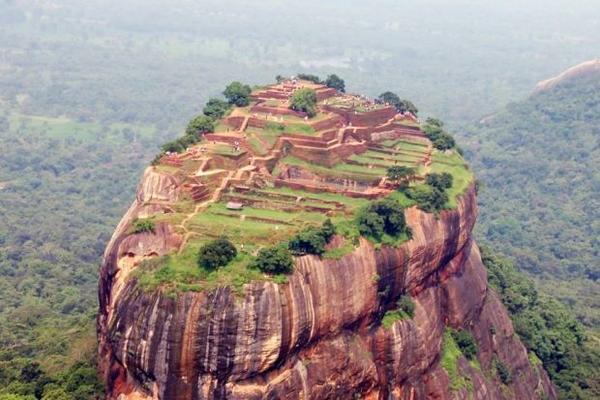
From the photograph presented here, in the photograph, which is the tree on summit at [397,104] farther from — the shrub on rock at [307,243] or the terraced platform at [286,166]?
the shrub on rock at [307,243]

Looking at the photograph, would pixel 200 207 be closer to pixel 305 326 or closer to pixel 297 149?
pixel 305 326

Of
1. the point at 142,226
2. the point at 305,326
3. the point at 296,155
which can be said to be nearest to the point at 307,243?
the point at 305,326

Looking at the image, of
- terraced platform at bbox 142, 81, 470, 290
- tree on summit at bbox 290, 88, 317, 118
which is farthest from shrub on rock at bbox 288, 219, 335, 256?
tree on summit at bbox 290, 88, 317, 118

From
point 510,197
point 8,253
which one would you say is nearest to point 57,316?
point 8,253

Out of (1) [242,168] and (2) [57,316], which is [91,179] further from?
(1) [242,168]

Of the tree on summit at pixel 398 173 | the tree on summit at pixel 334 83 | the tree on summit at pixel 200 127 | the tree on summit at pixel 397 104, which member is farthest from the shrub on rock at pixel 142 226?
the tree on summit at pixel 334 83

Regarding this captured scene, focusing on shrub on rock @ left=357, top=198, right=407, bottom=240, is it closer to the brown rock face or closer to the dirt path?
the brown rock face
